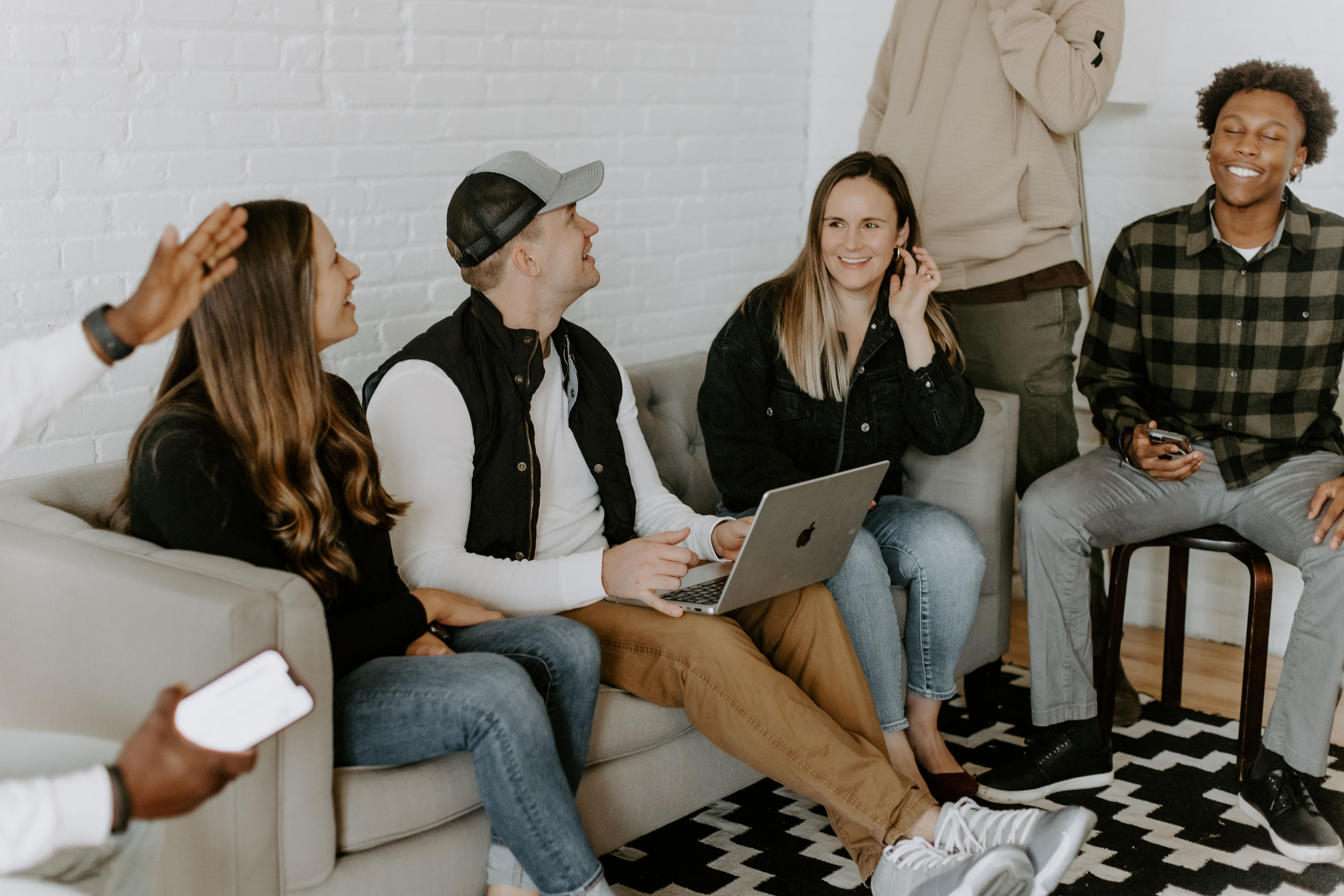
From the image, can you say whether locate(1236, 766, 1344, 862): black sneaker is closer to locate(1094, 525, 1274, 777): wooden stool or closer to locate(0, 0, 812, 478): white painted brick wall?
locate(1094, 525, 1274, 777): wooden stool

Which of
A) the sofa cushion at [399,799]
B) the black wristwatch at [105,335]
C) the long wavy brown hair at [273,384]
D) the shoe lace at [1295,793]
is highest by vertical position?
the black wristwatch at [105,335]

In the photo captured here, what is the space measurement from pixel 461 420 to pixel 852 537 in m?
0.65

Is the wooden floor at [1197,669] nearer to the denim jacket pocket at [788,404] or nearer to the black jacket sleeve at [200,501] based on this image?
the denim jacket pocket at [788,404]

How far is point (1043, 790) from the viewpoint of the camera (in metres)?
2.30

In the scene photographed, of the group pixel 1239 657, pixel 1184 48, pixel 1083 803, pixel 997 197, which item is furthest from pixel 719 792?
pixel 1184 48

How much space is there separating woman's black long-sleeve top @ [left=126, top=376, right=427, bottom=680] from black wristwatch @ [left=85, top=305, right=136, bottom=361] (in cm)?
36

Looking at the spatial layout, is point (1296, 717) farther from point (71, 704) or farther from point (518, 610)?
point (71, 704)

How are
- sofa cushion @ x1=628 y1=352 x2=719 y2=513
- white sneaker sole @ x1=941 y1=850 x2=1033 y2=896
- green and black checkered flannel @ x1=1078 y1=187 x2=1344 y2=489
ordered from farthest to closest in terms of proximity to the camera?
sofa cushion @ x1=628 y1=352 x2=719 y2=513, green and black checkered flannel @ x1=1078 y1=187 x2=1344 y2=489, white sneaker sole @ x1=941 y1=850 x2=1033 y2=896

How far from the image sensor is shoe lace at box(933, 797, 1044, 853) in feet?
5.76

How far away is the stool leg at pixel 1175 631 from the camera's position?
105 inches

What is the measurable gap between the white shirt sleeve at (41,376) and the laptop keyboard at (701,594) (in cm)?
99

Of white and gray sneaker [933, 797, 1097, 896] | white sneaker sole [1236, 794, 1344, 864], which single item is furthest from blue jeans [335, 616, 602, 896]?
white sneaker sole [1236, 794, 1344, 864]

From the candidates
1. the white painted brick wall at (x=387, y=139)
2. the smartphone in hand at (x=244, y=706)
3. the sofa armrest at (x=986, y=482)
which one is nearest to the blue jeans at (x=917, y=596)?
the sofa armrest at (x=986, y=482)

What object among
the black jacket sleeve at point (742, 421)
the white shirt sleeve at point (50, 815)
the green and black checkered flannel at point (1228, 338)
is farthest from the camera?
the green and black checkered flannel at point (1228, 338)
